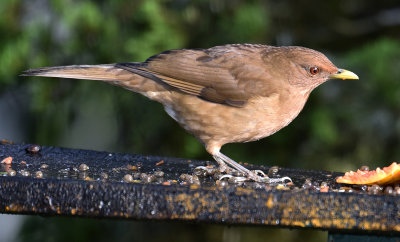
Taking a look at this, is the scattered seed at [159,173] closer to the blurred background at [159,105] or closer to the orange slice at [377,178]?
the orange slice at [377,178]

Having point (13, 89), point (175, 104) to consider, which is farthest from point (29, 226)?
point (175, 104)

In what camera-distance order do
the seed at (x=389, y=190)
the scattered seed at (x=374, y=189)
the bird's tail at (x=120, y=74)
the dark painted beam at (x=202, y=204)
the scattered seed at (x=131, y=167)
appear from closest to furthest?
the dark painted beam at (x=202, y=204), the seed at (x=389, y=190), the scattered seed at (x=374, y=189), the scattered seed at (x=131, y=167), the bird's tail at (x=120, y=74)

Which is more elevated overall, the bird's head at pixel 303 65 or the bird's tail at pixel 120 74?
the bird's head at pixel 303 65

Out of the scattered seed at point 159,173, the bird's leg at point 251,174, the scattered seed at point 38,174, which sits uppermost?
the scattered seed at point 38,174

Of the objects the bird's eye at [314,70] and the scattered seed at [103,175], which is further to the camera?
the bird's eye at [314,70]

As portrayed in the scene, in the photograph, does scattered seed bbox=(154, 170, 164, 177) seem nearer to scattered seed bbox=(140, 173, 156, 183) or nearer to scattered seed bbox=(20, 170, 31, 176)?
scattered seed bbox=(140, 173, 156, 183)

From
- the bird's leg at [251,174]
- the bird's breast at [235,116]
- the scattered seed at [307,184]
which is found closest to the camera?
the scattered seed at [307,184]

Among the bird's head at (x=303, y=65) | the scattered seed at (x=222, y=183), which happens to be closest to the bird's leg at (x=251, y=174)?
the scattered seed at (x=222, y=183)

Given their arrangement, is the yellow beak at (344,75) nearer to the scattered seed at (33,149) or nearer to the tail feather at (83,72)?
the tail feather at (83,72)

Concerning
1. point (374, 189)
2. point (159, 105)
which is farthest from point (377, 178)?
point (159, 105)
